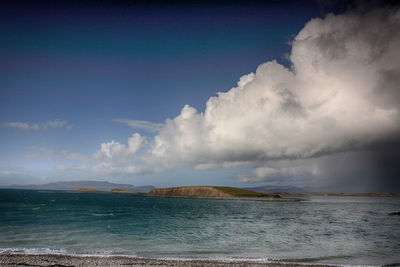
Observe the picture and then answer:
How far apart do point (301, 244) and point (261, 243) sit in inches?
194

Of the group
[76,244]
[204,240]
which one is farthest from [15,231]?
[204,240]

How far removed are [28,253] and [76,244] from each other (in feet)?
17.9

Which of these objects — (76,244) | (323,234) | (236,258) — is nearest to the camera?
(236,258)

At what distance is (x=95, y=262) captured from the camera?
814 inches

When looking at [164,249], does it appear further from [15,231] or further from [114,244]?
[15,231]

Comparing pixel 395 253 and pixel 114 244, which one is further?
pixel 114 244

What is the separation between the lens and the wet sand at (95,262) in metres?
20.3

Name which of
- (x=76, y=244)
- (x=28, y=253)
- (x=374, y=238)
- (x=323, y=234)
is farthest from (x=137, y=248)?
(x=374, y=238)

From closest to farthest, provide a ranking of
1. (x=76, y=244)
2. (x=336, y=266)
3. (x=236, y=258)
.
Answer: (x=336, y=266) < (x=236, y=258) < (x=76, y=244)

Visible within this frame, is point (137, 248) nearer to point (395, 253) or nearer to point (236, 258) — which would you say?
point (236, 258)

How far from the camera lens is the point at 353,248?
28953 millimetres

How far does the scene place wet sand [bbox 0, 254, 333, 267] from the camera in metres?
20.3

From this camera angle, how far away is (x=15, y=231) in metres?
35.9

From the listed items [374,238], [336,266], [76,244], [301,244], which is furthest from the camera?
[374,238]
